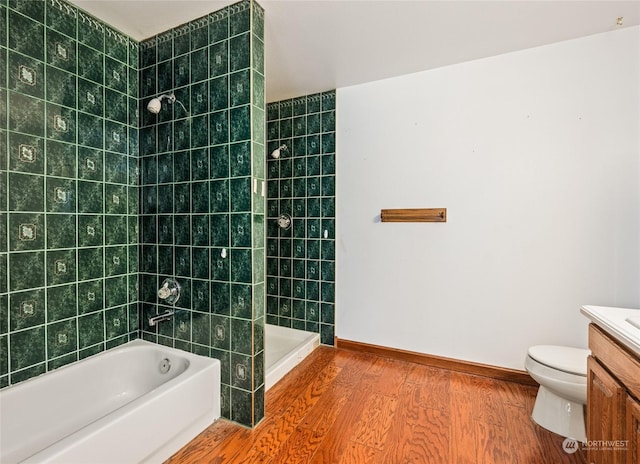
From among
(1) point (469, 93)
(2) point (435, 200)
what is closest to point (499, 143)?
(1) point (469, 93)

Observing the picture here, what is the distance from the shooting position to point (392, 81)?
7.95 ft

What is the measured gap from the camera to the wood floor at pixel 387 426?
1.42 meters

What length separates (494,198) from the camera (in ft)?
6.90

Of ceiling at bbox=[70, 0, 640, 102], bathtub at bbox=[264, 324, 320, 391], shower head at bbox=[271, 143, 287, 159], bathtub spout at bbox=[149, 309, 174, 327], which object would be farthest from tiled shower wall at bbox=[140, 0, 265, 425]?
shower head at bbox=[271, 143, 287, 159]

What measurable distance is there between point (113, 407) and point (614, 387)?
8.06 feet

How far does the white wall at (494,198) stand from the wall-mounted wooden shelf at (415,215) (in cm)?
6

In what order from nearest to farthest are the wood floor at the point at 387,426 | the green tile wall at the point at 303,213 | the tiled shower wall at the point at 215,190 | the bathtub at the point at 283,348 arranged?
the wood floor at the point at 387,426, the tiled shower wall at the point at 215,190, the bathtub at the point at 283,348, the green tile wall at the point at 303,213

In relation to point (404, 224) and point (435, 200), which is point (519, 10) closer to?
point (435, 200)

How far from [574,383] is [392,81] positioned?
7.82 feet

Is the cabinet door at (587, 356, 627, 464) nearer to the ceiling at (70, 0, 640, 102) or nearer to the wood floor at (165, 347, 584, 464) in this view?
the wood floor at (165, 347, 584, 464)

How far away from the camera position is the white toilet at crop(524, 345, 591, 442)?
1472 mm

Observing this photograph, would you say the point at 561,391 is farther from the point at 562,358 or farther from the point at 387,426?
the point at 387,426

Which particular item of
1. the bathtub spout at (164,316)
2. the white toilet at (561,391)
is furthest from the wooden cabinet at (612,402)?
the bathtub spout at (164,316)

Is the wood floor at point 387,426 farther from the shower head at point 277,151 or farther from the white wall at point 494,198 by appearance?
the shower head at point 277,151
